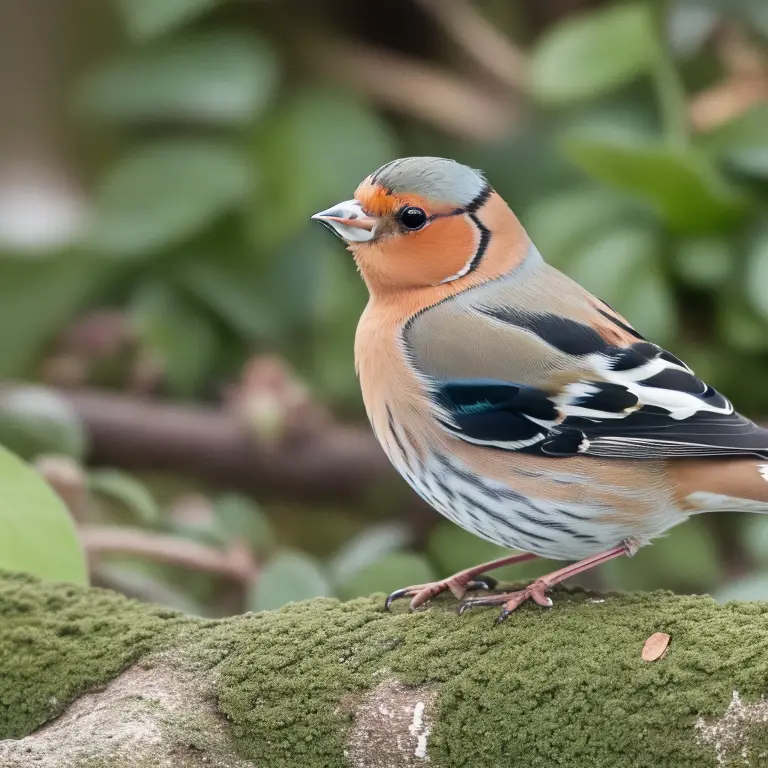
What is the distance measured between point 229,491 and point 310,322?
76 centimetres

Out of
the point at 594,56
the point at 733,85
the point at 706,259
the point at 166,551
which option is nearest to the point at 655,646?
the point at 166,551

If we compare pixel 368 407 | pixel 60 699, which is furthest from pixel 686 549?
pixel 60 699

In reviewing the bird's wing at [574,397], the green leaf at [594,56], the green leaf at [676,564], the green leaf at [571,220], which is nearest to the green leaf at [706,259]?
the green leaf at [571,220]

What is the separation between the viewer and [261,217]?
14.8 feet

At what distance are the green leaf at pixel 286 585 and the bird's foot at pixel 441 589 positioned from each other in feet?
2.35

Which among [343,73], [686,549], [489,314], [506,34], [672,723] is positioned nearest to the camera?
[672,723]

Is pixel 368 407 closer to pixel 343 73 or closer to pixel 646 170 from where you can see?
pixel 646 170

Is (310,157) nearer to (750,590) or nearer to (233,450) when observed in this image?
(233,450)

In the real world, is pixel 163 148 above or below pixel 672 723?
above

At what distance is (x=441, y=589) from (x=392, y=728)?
1.08ft

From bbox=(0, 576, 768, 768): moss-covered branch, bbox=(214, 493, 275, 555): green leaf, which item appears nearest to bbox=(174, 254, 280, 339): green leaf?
bbox=(214, 493, 275, 555): green leaf

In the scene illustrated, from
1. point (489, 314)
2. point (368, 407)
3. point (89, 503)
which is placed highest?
point (489, 314)

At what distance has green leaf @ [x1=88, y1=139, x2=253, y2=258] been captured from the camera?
14.2ft

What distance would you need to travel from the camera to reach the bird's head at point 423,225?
188 cm
